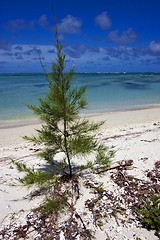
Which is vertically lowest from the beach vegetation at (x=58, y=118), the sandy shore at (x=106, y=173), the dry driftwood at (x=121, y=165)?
the sandy shore at (x=106, y=173)

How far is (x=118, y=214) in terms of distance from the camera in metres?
2.68

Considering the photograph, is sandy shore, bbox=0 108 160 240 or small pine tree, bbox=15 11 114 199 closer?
sandy shore, bbox=0 108 160 240

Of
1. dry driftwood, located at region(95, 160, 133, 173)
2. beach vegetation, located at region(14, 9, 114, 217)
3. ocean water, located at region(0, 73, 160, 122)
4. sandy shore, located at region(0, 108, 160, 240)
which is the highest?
beach vegetation, located at region(14, 9, 114, 217)

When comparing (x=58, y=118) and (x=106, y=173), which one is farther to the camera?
(x=106, y=173)

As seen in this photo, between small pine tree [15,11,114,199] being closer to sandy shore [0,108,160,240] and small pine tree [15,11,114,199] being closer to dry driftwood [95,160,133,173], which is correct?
sandy shore [0,108,160,240]

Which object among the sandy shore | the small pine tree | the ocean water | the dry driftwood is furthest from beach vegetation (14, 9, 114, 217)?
the dry driftwood

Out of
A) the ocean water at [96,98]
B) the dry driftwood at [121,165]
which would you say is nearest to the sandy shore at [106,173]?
the dry driftwood at [121,165]

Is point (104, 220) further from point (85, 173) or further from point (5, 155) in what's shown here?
point (5, 155)

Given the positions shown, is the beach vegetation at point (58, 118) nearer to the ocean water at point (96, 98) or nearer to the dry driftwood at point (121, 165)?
the ocean water at point (96, 98)

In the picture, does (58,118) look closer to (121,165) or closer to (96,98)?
(121,165)

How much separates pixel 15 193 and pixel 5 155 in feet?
8.83

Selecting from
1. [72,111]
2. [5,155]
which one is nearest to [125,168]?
[72,111]

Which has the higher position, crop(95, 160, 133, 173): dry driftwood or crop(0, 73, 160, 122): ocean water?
crop(95, 160, 133, 173): dry driftwood

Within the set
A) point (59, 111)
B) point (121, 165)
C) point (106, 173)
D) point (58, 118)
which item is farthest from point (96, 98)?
point (59, 111)
